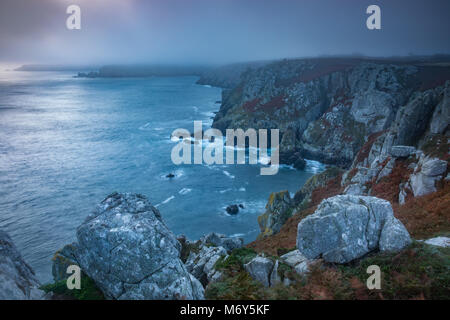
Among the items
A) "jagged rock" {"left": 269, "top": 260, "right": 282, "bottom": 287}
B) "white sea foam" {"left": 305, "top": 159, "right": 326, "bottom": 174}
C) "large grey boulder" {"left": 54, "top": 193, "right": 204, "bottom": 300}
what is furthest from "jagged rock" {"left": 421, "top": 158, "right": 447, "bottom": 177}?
"white sea foam" {"left": 305, "top": 159, "right": 326, "bottom": 174}

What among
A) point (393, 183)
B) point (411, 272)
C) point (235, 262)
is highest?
point (411, 272)

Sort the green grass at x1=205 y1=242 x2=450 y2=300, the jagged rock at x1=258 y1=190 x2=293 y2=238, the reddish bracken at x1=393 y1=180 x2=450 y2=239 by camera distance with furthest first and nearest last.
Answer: the jagged rock at x1=258 y1=190 x2=293 y2=238 < the reddish bracken at x1=393 y1=180 x2=450 y2=239 < the green grass at x1=205 y1=242 x2=450 y2=300

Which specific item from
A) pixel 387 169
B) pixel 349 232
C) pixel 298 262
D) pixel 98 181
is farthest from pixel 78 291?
pixel 98 181

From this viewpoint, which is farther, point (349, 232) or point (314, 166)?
point (314, 166)

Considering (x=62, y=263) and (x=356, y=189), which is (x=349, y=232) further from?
(x=356, y=189)

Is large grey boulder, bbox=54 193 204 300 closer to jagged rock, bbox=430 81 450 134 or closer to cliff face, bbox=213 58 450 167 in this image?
jagged rock, bbox=430 81 450 134
